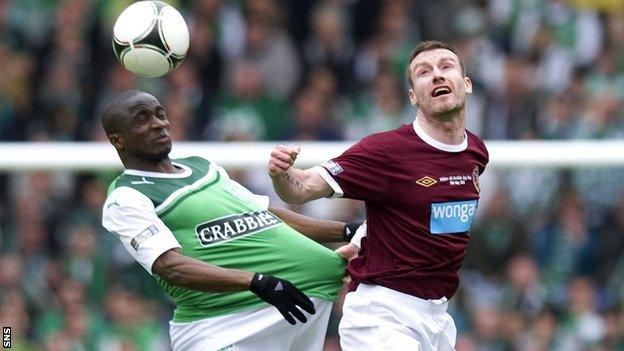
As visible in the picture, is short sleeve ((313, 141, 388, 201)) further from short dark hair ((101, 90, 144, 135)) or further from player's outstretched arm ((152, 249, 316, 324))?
short dark hair ((101, 90, 144, 135))

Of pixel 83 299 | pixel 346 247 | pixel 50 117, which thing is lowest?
pixel 83 299

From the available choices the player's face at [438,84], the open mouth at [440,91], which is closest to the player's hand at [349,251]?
the player's face at [438,84]

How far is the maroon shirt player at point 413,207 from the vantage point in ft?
27.4

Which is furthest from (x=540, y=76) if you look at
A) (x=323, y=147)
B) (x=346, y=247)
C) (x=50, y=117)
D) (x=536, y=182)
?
(x=346, y=247)

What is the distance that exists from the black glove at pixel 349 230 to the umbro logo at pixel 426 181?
2.34 feet

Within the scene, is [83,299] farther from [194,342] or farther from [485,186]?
[194,342]

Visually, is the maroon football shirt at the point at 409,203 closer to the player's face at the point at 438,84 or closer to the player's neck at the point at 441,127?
the player's neck at the point at 441,127

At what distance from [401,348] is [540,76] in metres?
6.81

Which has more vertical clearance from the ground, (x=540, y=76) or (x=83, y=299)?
(x=540, y=76)

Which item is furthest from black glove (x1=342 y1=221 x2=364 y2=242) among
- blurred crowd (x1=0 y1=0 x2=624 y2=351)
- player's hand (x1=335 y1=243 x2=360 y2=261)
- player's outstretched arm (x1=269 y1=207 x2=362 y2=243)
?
blurred crowd (x1=0 y1=0 x2=624 y2=351)

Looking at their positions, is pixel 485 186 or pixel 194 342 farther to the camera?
pixel 485 186

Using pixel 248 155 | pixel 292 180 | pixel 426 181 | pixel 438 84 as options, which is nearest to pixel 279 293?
pixel 292 180

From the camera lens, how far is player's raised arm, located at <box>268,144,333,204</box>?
26.3 ft

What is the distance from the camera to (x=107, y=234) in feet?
43.5
